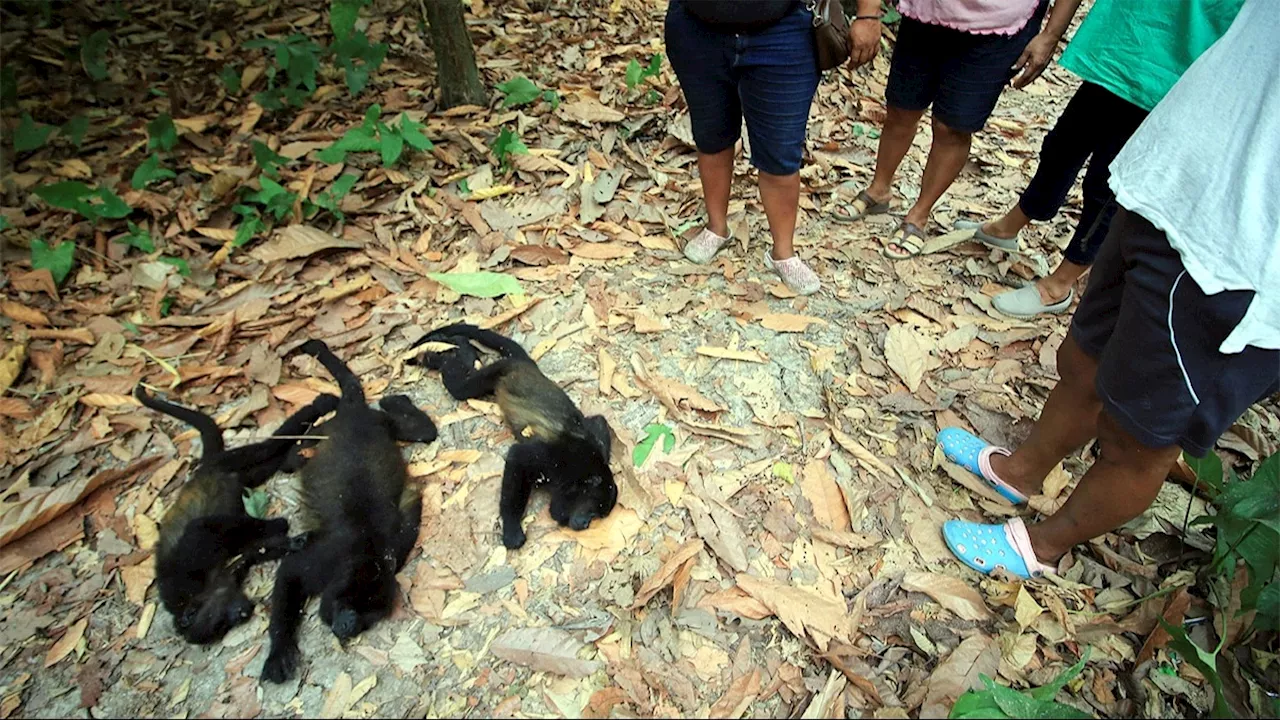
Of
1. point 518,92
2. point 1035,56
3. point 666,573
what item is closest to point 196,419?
point 666,573

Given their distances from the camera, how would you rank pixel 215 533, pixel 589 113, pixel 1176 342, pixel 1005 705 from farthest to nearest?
pixel 589 113 → pixel 215 533 → pixel 1005 705 → pixel 1176 342

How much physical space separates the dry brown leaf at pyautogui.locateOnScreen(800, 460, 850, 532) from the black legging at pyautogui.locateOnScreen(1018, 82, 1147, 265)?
171 cm

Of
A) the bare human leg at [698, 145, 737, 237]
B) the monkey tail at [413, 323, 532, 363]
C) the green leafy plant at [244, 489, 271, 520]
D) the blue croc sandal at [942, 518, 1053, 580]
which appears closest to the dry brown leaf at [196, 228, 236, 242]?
the monkey tail at [413, 323, 532, 363]

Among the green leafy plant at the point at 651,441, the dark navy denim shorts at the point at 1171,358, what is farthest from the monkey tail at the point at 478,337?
the dark navy denim shorts at the point at 1171,358

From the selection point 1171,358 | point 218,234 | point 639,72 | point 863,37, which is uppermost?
point 863,37

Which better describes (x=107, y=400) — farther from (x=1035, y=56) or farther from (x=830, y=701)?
(x=1035, y=56)

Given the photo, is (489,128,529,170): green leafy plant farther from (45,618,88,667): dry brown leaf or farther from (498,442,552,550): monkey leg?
(45,618,88,667): dry brown leaf

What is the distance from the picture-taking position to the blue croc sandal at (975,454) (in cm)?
314

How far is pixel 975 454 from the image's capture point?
10.7ft

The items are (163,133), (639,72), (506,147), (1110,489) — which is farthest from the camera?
(639,72)

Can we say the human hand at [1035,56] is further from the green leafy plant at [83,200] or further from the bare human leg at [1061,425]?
the green leafy plant at [83,200]

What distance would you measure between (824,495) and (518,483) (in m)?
1.41

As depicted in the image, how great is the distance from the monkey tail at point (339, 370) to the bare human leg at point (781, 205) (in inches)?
90.5

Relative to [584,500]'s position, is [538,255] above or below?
above
